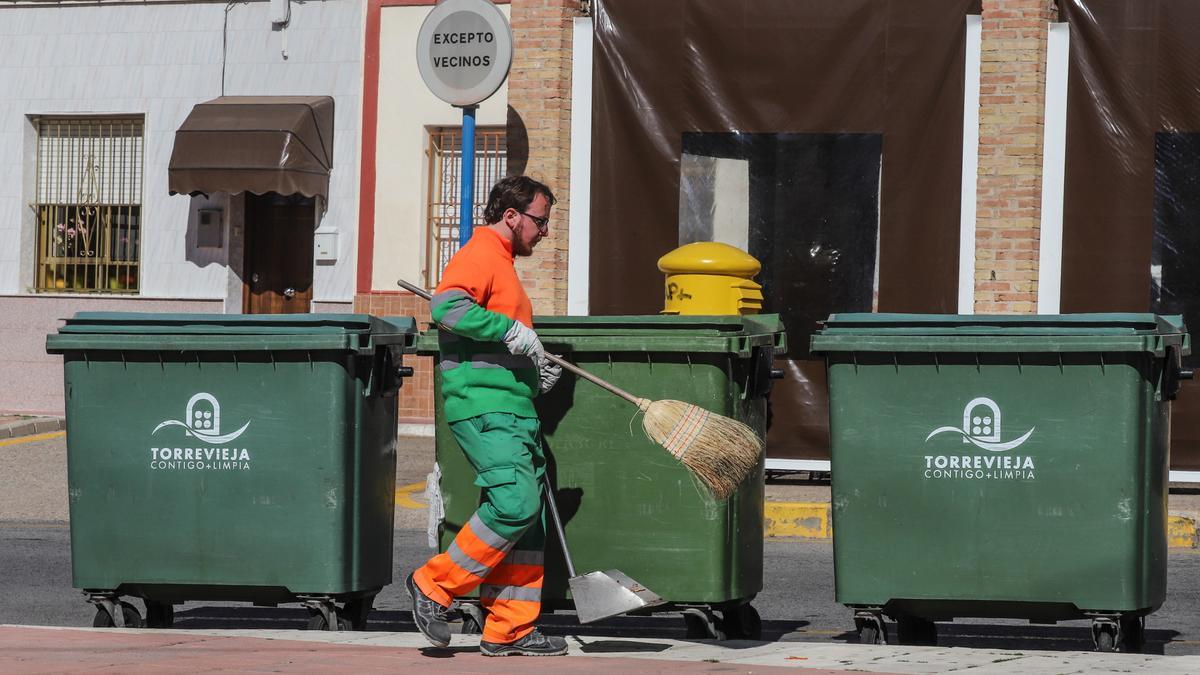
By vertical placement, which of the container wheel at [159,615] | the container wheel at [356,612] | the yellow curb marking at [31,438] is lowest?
the container wheel at [159,615]

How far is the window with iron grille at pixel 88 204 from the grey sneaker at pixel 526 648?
40.1 feet

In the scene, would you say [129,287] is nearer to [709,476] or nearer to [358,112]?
[358,112]

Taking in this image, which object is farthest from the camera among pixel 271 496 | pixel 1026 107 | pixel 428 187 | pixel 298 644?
pixel 428 187

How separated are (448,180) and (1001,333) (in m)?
10.6

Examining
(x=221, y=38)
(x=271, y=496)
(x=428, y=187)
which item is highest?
(x=221, y=38)

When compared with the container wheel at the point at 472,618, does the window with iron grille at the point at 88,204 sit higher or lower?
higher

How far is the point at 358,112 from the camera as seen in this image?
674 inches

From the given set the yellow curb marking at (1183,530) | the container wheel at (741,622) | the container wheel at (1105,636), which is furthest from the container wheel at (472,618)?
the yellow curb marking at (1183,530)

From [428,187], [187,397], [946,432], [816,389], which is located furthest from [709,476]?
[428,187]

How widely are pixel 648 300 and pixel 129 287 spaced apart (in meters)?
6.94

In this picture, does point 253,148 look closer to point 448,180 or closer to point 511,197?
point 448,180

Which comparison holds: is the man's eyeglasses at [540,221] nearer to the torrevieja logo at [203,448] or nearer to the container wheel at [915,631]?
the torrevieja logo at [203,448]

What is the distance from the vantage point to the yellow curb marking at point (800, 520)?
36.4 ft

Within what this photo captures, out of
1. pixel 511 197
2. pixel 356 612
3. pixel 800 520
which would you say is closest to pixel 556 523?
pixel 356 612
